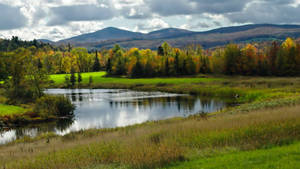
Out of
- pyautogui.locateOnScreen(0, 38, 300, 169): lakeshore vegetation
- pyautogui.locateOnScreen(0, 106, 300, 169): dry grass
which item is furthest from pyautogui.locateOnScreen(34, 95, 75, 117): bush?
pyautogui.locateOnScreen(0, 106, 300, 169): dry grass

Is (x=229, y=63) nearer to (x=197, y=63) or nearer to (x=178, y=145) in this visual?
(x=197, y=63)

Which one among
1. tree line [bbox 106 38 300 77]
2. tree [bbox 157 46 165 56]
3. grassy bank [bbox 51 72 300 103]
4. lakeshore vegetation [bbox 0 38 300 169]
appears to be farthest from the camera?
tree [bbox 157 46 165 56]

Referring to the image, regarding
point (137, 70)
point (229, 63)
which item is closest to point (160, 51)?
point (137, 70)

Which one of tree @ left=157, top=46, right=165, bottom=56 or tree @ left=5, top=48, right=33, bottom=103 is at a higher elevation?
tree @ left=157, top=46, right=165, bottom=56

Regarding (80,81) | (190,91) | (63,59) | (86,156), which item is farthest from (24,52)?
(63,59)

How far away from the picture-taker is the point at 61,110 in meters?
43.0

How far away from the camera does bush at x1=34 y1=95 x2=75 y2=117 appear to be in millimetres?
41250

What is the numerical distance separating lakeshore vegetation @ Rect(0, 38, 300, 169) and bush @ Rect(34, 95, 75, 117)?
0.14 m

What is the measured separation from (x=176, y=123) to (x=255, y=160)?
12728 millimetres

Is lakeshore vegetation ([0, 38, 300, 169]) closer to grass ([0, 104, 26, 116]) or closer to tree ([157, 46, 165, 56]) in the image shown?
grass ([0, 104, 26, 116])

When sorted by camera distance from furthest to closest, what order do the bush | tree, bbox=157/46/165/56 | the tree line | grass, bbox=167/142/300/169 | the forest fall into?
tree, bbox=157/46/165/56
the tree line
the forest
the bush
grass, bbox=167/142/300/169

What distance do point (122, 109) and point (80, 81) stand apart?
63740 mm

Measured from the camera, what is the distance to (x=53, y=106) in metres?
42.2

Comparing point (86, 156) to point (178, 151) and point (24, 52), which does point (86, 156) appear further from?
point (24, 52)
